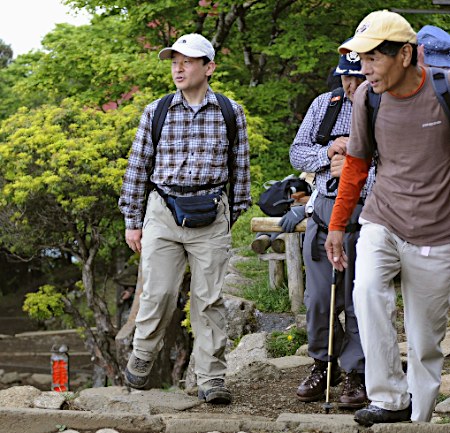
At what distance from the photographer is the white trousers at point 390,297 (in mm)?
4660

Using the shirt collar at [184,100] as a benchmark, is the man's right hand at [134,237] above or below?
below

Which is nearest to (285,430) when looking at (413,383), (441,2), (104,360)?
(413,383)

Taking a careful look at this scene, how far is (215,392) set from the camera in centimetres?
612

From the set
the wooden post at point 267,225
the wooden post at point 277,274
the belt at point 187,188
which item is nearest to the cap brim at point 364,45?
the belt at point 187,188

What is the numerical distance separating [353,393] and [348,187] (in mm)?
1428

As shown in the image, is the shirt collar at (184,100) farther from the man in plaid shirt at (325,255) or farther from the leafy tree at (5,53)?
the leafy tree at (5,53)

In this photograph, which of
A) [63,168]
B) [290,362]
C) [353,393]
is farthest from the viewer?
[63,168]

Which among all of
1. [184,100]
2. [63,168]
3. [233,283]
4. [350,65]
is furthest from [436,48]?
[63,168]

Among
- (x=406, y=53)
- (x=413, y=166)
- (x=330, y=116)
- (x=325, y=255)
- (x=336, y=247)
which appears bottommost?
(x=325, y=255)

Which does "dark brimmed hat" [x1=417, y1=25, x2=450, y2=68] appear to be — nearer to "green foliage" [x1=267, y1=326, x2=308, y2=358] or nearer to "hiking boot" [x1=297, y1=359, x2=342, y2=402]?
"hiking boot" [x1=297, y1=359, x2=342, y2=402]

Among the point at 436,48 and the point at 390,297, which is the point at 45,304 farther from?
the point at 390,297

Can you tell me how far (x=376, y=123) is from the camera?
4715mm

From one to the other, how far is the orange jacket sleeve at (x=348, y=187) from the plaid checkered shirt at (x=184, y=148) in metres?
1.19

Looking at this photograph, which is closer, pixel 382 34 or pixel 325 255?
pixel 382 34
